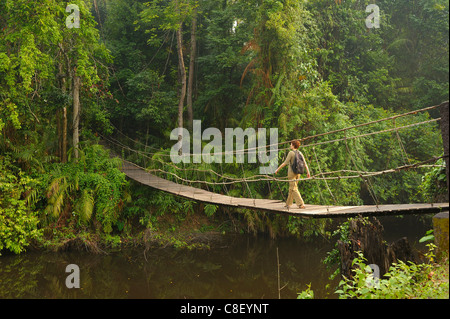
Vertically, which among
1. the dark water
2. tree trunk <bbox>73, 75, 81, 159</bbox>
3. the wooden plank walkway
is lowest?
the dark water

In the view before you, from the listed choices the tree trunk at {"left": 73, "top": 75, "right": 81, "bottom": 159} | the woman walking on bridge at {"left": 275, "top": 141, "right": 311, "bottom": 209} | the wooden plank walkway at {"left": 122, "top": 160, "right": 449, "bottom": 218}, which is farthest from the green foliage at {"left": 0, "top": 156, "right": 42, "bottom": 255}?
the woman walking on bridge at {"left": 275, "top": 141, "right": 311, "bottom": 209}

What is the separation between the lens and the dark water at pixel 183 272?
5.66 meters

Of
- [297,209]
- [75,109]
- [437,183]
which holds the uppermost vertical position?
[75,109]

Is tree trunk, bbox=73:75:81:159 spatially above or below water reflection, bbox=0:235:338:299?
above

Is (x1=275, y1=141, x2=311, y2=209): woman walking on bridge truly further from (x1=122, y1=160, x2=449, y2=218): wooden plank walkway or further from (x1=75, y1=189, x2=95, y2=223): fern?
(x1=75, y1=189, x2=95, y2=223): fern

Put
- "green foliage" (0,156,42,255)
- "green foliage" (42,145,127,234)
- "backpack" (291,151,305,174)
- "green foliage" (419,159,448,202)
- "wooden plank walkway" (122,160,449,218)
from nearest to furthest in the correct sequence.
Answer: "wooden plank walkway" (122,160,449,218), "green foliage" (419,159,448,202), "backpack" (291,151,305,174), "green foliage" (0,156,42,255), "green foliage" (42,145,127,234)

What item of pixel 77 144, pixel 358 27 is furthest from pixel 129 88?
pixel 358 27

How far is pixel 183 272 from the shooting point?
6.60 meters

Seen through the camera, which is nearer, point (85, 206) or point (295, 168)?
point (295, 168)

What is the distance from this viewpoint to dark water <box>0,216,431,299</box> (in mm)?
5660

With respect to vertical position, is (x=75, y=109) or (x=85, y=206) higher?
(x=75, y=109)

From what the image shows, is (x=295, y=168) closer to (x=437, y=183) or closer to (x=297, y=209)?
(x=297, y=209)

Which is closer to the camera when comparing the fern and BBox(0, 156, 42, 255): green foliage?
BBox(0, 156, 42, 255): green foliage

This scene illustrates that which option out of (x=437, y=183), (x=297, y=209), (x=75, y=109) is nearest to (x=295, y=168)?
(x=297, y=209)
